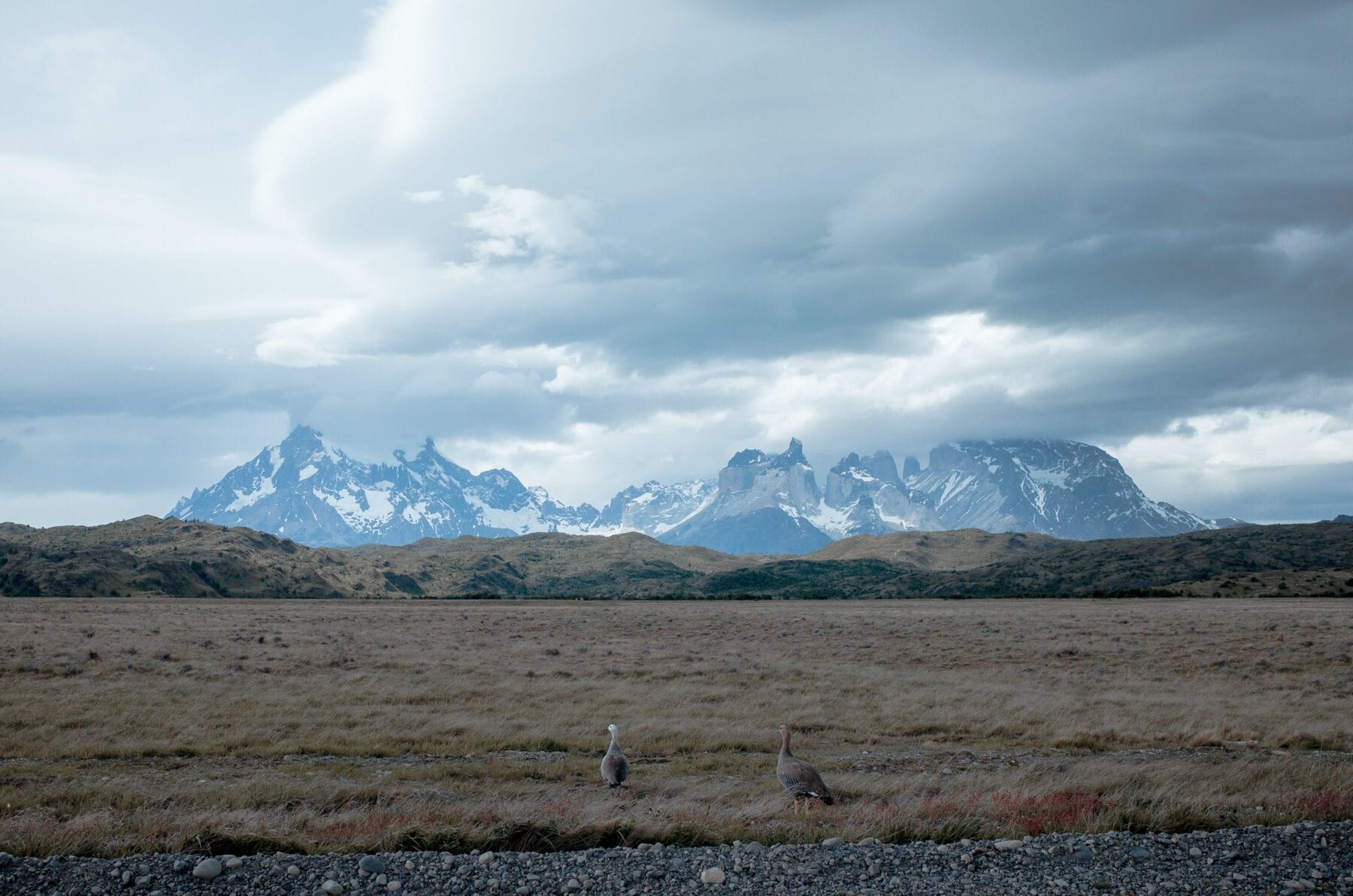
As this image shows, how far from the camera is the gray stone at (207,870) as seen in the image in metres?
7.58

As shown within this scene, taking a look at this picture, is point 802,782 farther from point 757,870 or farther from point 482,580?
point 482,580

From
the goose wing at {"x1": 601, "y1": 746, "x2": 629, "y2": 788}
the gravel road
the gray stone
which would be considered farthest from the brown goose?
the gray stone

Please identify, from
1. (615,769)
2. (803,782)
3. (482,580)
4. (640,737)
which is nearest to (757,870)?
(803,782)

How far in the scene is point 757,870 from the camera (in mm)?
8008

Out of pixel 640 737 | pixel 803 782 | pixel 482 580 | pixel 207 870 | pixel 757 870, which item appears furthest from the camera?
pixel 482 580

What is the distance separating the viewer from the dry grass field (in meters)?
9.95

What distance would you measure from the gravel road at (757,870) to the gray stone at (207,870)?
0.02 m

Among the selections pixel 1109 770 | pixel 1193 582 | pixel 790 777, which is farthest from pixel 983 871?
pixel 1193 582

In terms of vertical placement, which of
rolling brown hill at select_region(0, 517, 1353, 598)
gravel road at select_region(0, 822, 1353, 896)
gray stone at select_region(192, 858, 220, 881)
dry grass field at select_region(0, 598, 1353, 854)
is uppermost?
gray stone at select_region(192, 858, 220, 881)

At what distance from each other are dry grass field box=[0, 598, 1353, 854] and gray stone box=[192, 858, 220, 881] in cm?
75

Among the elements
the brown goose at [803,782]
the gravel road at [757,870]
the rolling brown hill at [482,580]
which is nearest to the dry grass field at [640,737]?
the brown goose at [803,782]

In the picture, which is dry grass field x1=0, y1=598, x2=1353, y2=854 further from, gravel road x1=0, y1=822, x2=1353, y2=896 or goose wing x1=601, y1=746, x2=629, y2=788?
gravel road x1=0, y1=822, x2=1353, y2=896

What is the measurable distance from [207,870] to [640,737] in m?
10.8

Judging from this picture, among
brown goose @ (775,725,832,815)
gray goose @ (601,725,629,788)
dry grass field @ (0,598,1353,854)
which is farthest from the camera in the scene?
gray goose @ (601,725,629,788)
